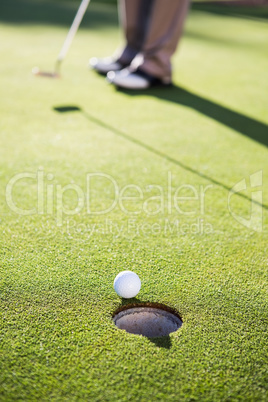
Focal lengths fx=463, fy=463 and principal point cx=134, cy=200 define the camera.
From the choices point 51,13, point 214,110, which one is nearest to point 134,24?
point 214,110

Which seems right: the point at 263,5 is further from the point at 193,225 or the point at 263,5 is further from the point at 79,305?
the point at 79,305

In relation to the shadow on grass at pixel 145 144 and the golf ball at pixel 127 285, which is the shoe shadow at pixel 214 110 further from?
the golf ball at pixel 127 285

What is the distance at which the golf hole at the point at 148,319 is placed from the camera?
5.72 ft

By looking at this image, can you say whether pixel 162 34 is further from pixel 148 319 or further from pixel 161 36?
pixel 148 319

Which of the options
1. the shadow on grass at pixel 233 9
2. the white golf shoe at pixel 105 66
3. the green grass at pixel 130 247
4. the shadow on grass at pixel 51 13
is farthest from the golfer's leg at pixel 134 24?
the shadow on grass at pixel 233 9

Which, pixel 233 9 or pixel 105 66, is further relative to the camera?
pixel 233 9

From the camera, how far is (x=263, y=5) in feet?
40.5

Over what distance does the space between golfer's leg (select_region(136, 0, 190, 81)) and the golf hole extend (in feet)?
10.7

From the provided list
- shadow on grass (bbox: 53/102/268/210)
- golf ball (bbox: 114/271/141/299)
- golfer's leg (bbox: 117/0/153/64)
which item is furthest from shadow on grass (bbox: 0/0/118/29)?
golf ball (bbox: 114/271/141/299)

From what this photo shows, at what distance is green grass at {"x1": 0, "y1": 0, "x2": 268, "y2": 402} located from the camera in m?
1.45

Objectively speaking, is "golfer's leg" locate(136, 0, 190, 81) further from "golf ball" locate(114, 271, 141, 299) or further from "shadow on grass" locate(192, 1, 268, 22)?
"shadow on grass" locate(192, 1, 268, 22)

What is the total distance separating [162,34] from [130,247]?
3.08 m

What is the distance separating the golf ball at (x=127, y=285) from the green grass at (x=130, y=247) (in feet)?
0.18

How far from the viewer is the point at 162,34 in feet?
15.0
